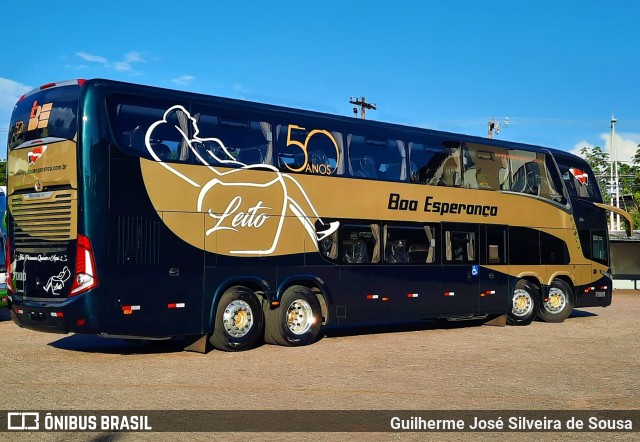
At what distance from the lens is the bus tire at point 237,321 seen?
45.4 ft

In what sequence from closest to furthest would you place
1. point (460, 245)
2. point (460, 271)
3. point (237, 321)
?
point (237, 321), point (460, 271), point (460, 245)

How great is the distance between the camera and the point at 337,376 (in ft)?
37.1

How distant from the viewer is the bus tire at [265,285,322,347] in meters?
14.6

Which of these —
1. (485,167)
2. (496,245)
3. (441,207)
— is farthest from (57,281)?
(496,245)

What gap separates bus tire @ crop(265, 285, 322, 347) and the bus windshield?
4.74 meters

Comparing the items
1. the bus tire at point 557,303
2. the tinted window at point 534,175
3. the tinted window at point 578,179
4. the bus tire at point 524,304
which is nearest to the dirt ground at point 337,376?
the bus tire at point 524,304

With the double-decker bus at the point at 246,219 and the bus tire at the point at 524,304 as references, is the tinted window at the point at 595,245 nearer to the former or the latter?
the double-decker bus at the point at 246,219

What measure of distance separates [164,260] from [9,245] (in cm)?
277

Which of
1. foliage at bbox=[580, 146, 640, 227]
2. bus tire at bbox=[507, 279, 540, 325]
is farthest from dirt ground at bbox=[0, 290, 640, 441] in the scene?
foliage at bbox=[580, 146, 640, 227]

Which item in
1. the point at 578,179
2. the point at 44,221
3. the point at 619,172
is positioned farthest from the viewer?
the point at 619,172

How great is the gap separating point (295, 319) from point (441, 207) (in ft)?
14.7

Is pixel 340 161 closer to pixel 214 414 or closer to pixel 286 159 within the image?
pixel 286 159

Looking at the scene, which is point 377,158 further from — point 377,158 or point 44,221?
point 44,221

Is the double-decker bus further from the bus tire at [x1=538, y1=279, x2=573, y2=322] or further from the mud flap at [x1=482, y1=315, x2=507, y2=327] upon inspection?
the bus tire at [x1=538, y1=279, x2=573, y2=322]
